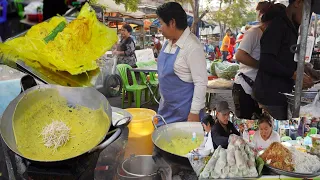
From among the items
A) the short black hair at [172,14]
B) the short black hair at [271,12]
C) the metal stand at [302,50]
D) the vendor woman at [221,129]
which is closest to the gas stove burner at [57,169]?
the vendor woman at [221,129]

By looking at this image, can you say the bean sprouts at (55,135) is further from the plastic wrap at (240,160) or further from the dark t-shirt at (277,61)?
the dark t-shirt at (277,61)

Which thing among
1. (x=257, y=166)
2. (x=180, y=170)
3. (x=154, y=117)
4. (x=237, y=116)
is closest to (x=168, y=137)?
(x=154, y=117)

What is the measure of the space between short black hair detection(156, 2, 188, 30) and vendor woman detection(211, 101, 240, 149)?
2.01ft

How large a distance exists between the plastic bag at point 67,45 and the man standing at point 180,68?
0.82m

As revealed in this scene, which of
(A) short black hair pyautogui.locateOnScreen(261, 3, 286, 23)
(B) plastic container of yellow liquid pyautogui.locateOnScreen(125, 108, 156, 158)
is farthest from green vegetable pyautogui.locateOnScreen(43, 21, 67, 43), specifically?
(A) short black hair pyautogui.locateOnScreen(261, 3, 286, 23)

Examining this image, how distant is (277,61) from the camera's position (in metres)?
2.20

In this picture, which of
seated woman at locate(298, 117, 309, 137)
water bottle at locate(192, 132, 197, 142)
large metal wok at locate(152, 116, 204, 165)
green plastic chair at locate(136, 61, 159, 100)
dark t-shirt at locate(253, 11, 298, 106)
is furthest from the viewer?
green plastic chair at locate(136, 61, 159, 100)

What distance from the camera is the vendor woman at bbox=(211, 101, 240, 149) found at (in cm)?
159

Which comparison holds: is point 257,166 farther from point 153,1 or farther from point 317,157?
point 153,1

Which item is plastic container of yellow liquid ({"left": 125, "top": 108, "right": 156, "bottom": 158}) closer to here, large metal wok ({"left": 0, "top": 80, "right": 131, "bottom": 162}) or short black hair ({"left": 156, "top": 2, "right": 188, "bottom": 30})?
large metal wok ({"left": 0, "top": 80, "right": 131, "bottom": 162})

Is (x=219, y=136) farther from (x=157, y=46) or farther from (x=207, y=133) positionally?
(x=157, y=46)

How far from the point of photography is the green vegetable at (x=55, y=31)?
1368 millimetres

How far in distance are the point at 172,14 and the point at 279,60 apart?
0.79 meters

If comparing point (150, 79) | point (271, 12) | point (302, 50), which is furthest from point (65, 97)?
point (150, 79)
